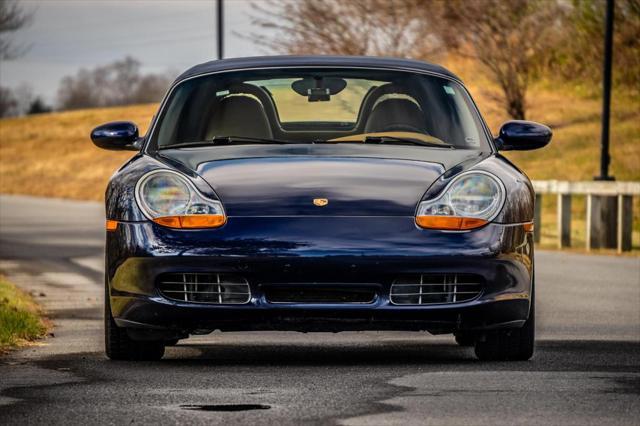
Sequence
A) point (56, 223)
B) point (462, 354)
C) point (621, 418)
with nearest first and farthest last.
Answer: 1. point (621, 418)
2. point (462, 354)
3. point (56, 223)

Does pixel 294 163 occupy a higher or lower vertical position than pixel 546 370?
higher

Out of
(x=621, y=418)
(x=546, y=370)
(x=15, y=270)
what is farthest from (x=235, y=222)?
(x=15, y=270)

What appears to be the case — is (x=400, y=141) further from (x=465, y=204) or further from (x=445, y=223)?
(x=445, y=223)

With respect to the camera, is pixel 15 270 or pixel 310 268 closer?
pixel 310 268

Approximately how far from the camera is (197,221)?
7391 millimetres

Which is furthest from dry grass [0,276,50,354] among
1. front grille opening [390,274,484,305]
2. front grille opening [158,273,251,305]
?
front grille opening [390,274,484,305]

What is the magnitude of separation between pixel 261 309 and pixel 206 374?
0.40 meters

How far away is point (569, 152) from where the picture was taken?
1460 inches

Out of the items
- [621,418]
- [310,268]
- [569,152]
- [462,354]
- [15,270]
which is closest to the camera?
[621,418]

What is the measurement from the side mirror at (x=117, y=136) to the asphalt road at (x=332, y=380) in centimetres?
116

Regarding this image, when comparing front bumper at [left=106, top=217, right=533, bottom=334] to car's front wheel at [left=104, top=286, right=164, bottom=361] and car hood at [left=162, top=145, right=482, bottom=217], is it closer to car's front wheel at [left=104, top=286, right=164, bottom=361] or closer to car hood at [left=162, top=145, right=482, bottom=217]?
car hood at [left=162, top=145, right=482, bottom=217]

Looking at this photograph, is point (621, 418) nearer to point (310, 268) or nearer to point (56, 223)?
point (310, 268)

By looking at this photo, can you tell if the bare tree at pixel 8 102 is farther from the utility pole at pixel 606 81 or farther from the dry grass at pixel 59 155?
the utility pole at pixel 606 81

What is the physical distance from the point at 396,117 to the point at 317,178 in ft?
3.97
